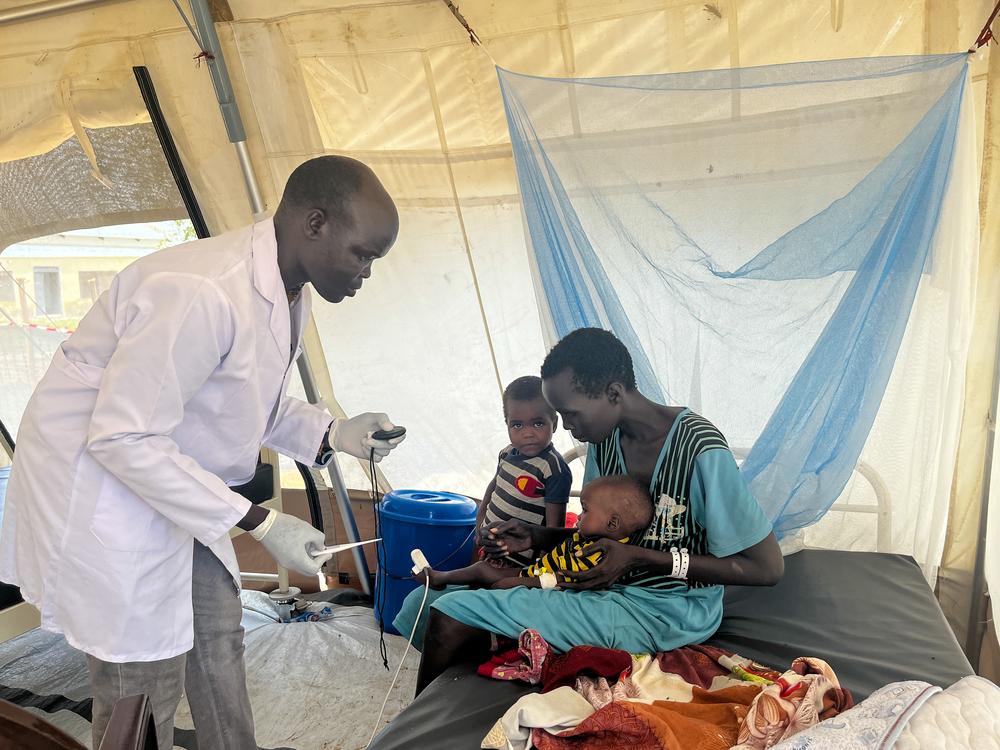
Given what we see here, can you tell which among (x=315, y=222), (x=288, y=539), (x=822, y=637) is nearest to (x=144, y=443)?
(x=288, y=539)

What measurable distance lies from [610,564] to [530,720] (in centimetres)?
50

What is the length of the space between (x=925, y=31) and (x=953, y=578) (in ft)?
5.89

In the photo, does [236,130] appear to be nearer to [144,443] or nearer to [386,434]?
[386,434]

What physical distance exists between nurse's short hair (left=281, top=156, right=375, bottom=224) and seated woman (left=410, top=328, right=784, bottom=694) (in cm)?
73

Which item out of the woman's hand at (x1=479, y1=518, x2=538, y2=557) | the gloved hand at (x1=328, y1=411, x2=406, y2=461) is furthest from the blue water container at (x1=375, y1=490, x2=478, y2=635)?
the gloved hand at (x1=328, y1=411, x2=406, y2=461)

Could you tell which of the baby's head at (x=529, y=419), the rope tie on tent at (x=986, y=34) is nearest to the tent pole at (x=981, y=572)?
the rope tie on tent at (x=986, y=34)

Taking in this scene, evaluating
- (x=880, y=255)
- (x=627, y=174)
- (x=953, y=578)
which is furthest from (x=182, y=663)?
(x=953, y=578)

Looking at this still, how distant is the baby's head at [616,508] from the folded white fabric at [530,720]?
54cm

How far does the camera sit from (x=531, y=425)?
2777 mm

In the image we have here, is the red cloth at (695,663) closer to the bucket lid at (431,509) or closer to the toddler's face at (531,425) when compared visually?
the toddler's face at (531,425)

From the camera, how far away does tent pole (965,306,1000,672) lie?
258 cm

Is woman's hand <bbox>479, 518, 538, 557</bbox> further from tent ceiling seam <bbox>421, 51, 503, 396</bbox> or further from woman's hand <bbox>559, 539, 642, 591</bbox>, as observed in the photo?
tent ceiling seam <bbox>421, 51, 503, 396</bbox>

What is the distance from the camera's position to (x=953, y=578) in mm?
2734

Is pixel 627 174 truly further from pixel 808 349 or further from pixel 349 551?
pixel 349 551
